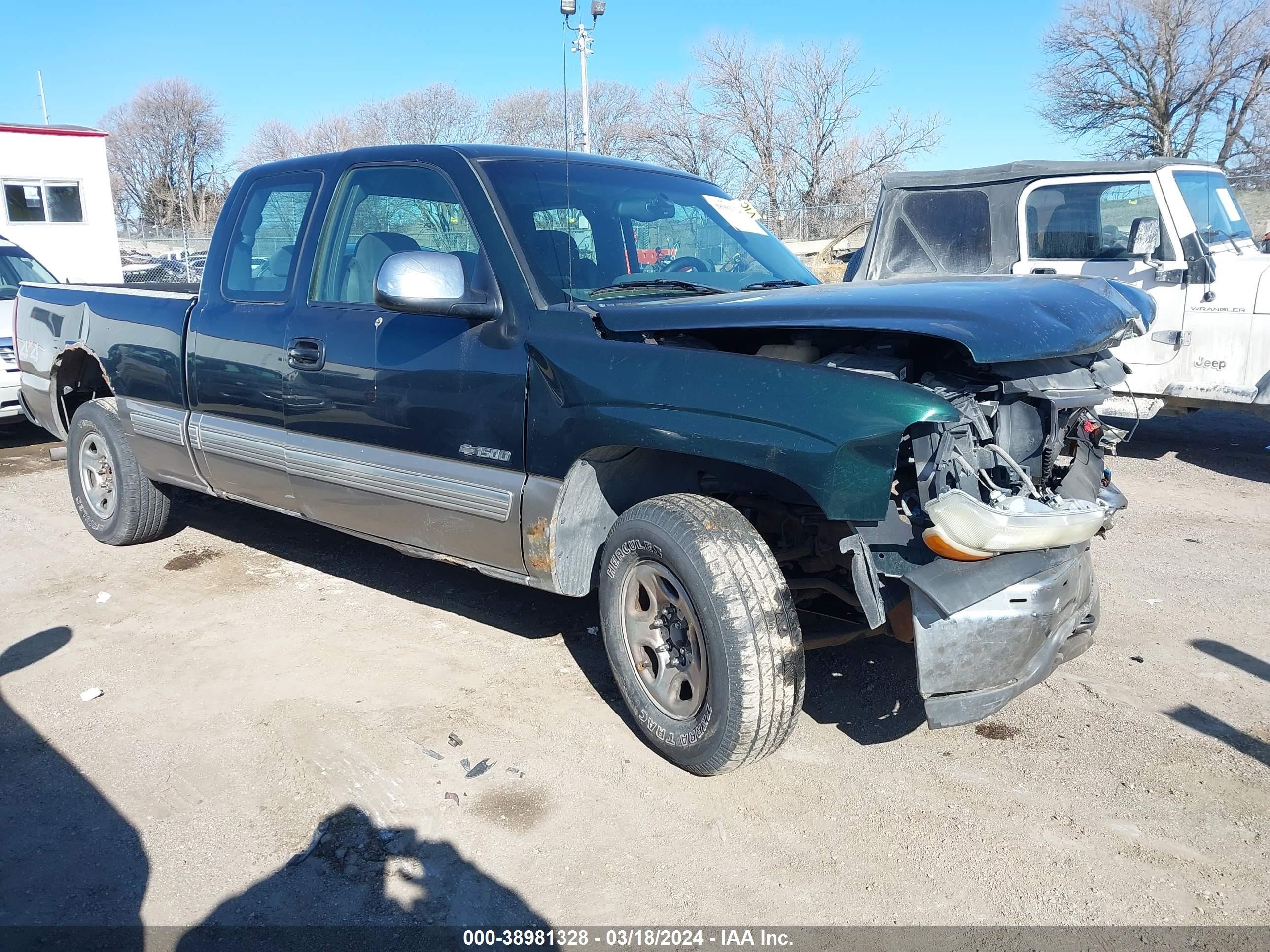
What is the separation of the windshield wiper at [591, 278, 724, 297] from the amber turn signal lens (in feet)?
4.68

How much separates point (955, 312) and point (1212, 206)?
6.14 m

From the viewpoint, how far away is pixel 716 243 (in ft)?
13.9

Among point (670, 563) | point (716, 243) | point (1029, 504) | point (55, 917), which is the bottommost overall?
point (55, 917)

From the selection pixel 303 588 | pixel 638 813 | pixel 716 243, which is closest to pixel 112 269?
pixel 303 588

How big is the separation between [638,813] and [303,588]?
2.65 meters

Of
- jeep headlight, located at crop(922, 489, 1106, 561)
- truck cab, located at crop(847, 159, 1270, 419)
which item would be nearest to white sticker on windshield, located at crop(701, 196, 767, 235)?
jeep headlight, located at crop(922, 489, 1106, 561)

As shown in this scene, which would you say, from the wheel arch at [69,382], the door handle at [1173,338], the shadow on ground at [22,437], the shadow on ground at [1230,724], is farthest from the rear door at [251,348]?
the door handle at [1173,338]

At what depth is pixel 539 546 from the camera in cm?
352

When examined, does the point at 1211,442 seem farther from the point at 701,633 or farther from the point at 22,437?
the point at 22,437

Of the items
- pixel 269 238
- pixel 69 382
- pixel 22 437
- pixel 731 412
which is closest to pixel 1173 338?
pixel 731 412

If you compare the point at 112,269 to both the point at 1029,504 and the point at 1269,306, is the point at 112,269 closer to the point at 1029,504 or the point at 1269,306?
the point at 1269,306

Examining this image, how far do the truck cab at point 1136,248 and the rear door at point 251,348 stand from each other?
15.5 feet

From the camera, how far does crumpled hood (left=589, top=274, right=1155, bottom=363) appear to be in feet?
8.80

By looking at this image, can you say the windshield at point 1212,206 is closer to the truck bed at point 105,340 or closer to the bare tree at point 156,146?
the truck bed at point 105,340
